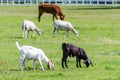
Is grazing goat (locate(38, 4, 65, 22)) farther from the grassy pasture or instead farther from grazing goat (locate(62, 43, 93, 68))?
grazing goat (locate(62, 43, 93, 68))

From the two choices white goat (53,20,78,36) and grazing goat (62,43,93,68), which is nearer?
grazing goat (62,43,93,68)

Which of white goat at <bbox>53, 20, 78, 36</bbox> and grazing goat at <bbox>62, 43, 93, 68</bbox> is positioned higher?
grazing goat at <bbox>62, 43, 93, 68</bbox>

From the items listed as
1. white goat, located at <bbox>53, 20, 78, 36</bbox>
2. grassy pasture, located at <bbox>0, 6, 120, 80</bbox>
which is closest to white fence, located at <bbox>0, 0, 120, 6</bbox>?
grassy pasture, located at <bbox>0, 6, 120, 80</bbox>

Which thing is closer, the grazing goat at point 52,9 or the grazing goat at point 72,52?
the grazing goat at point 72,52

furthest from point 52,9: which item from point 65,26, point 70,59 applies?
point 70,59

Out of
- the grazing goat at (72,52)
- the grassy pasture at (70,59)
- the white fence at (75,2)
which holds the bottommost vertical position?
the white fence at (75,2)

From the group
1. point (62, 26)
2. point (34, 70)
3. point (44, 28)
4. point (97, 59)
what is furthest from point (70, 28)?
point (34, 70)

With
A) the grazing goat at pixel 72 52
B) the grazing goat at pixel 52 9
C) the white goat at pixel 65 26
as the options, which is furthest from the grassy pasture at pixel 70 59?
the grazing goat at pixel 52 9

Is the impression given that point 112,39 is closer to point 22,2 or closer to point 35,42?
point 35,42

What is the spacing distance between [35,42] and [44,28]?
405 inches

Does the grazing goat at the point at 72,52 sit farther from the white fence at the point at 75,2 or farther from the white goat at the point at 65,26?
the white fence at the point at 75,2

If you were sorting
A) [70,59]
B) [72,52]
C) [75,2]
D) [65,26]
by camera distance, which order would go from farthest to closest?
[75,2], [65,26], [70,59], [72,52]

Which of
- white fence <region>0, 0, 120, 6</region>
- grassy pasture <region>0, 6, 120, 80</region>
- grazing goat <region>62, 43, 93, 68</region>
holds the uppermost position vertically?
grazing goat <region>62, 43, 93, 68</region>

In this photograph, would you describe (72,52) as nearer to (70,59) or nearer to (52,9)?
(70,59)
